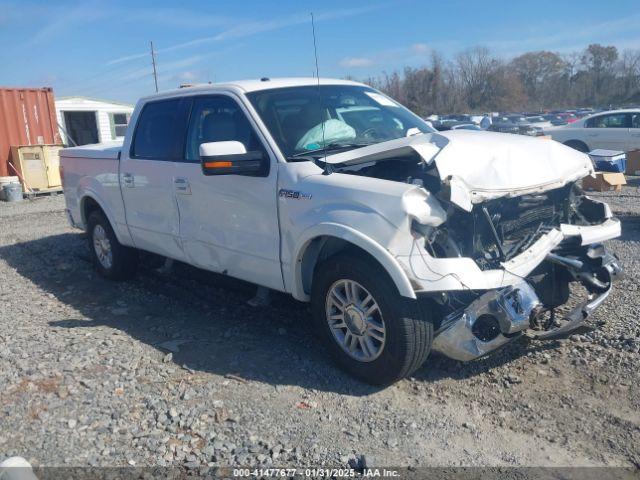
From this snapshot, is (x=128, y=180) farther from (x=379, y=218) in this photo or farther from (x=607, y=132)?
(x=607, y=132)

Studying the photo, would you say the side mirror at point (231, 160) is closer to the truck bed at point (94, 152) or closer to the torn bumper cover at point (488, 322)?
the torn bumper cover at point (488, 322)

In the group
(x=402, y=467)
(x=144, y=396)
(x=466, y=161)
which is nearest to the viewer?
(x=402, y=467)

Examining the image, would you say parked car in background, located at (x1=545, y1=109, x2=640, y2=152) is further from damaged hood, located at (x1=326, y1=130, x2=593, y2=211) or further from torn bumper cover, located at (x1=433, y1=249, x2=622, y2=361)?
torn bumper cover, located at (x1=433, y1=249, x2=622, y2=361)

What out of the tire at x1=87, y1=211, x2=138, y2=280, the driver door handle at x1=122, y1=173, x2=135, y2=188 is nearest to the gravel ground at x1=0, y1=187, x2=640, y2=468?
the tire at x1=87, y1=211, x2=138, y2=280

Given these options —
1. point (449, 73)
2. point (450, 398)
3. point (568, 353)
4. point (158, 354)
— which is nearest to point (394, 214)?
point (450, 398)

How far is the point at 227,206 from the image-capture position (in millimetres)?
4566

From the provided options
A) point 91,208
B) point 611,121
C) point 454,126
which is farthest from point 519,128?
point 91,208

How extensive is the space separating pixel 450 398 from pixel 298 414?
0.97 metres

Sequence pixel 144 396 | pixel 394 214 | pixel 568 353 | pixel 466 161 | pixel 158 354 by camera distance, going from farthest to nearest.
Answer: pixel 158 354
pixel 568 353
pixel 144 396
pixel 466 161
pixel 394 214

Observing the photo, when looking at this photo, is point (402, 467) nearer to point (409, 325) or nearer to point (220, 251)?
point (409, 325)

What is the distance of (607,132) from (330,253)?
12.4 metres

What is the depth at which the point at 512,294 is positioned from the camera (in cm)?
352

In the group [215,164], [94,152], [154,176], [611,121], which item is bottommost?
[611,121]

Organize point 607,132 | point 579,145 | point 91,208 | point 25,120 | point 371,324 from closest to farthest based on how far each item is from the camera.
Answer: point 371,324 → point 91,208 → point 607,132 → point 579,145 → point 25,120
